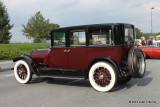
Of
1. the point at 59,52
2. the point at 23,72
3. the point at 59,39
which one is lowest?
the point at 23,72

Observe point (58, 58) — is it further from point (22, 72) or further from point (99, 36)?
point (22, 72)

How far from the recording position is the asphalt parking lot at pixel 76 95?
5.14 metres

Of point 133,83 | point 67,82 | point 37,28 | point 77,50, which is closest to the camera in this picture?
point 77,50

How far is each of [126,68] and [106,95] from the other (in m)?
0.95

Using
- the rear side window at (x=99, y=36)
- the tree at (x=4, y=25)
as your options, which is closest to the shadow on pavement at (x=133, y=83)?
Result: the rear side window at (x=99, y=36)

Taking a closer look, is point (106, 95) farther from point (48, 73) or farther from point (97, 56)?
point (48, 73)

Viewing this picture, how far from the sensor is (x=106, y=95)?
5.87m

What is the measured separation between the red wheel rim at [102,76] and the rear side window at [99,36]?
71 centimetres

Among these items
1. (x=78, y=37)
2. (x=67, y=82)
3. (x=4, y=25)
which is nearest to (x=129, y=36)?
(x=78, y=37)

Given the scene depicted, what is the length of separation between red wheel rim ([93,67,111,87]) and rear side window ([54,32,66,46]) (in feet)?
4.43

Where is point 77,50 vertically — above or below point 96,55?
above

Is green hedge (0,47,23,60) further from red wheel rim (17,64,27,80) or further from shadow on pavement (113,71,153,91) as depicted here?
shadow on pavement (113,71,153,91)

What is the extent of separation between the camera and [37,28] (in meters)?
51.0

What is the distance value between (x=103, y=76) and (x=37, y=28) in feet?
151
